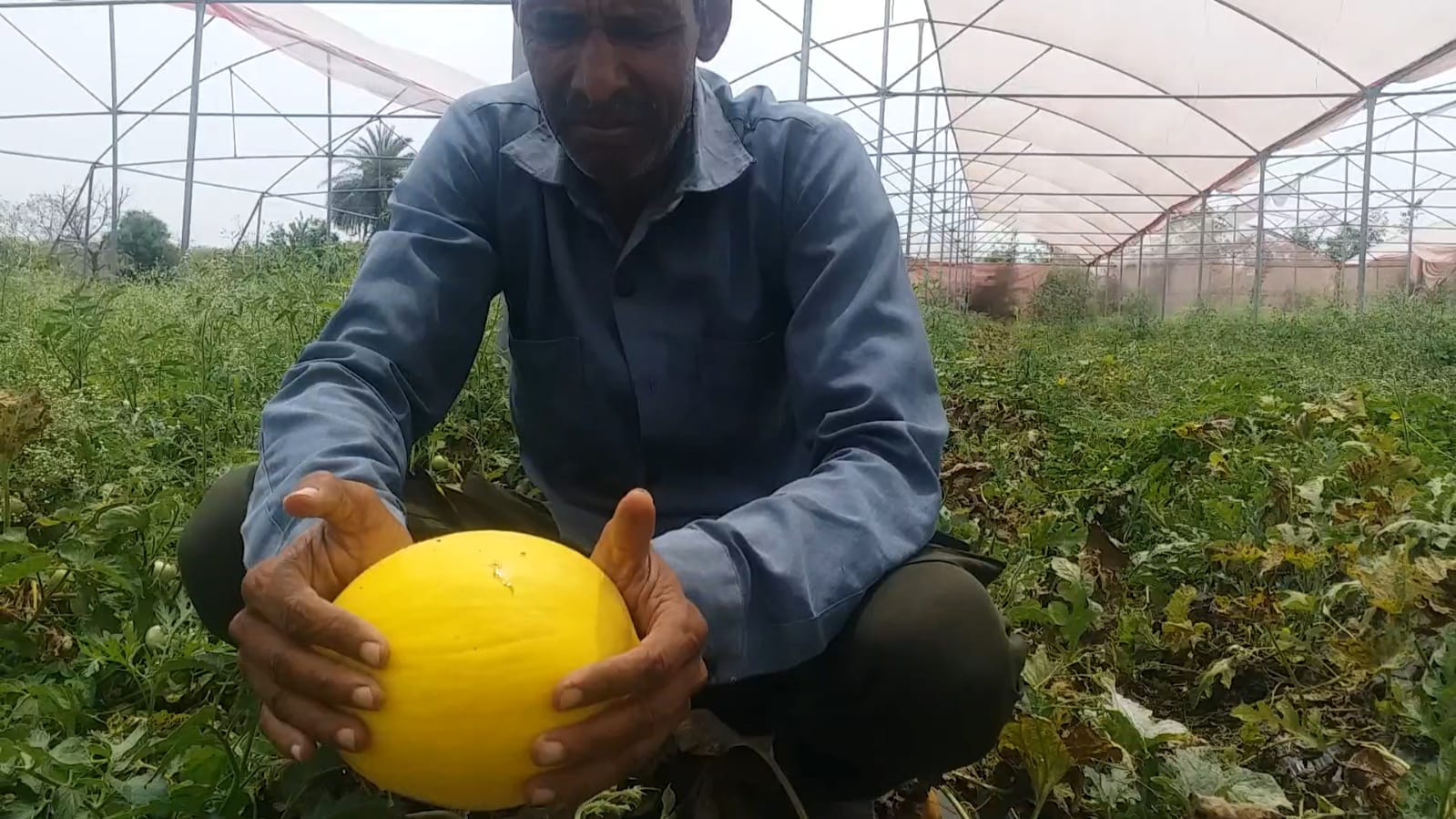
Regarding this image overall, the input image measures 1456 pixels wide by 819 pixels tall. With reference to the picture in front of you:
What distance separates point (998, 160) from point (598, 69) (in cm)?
1651

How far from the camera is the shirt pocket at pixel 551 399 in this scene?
1772 mm

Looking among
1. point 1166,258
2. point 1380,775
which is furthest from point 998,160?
point 1380,775

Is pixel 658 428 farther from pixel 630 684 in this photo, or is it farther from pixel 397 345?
pixel 630 684

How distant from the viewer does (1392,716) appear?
1.76 m

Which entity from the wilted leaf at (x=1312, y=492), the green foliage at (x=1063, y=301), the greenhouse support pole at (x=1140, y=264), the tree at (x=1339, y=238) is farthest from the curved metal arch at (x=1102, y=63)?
the wilted leaf at (x=1312, y=492)

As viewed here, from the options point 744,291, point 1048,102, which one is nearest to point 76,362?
point 744,291

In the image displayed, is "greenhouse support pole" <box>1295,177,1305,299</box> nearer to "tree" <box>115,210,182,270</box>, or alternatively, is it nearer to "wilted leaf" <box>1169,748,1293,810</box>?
"wilted leaf" <box>1169,748,1293,810</box>

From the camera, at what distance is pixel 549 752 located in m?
0.89

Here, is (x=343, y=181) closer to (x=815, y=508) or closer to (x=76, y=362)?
(x=76, y=362)

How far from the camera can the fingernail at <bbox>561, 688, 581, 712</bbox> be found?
882 mm

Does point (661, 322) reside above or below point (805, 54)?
below

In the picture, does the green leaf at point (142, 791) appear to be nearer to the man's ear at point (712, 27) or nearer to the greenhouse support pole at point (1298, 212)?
the man's ear at point (712, 27)

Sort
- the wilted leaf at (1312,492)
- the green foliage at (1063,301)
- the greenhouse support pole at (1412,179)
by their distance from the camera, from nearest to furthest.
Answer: the wilted leaf at (1312,492)
the greenhouse support pole at (1412,179)
the green foliage at (1063,301)

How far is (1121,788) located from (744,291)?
3.14 ft
